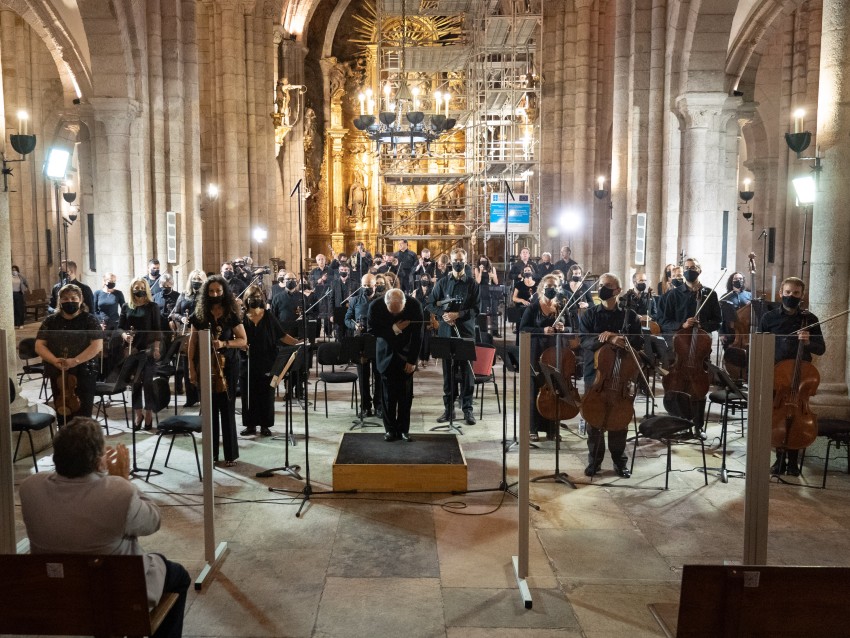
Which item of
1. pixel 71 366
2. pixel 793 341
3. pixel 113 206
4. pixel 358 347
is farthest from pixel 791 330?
pixel 113 206

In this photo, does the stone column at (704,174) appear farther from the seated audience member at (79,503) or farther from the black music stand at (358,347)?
the seated audience member at (79,503)

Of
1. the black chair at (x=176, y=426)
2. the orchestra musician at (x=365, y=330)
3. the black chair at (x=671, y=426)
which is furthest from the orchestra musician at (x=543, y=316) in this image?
the black chair at (x=176, y=426)

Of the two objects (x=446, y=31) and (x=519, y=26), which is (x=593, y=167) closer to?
(x=519, y=26)

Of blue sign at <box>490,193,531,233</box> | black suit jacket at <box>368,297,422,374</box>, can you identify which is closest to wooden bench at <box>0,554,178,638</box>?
black suit jacket at <box>368,297,422,374</box>

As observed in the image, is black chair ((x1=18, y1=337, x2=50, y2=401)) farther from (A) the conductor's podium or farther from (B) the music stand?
(B) the music stand

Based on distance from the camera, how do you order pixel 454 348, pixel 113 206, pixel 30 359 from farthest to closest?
pixel 113 206 → pixel 454 348 → pixel 30 359

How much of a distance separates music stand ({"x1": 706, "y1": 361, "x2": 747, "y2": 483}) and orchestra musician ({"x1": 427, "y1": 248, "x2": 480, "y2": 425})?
3091mm

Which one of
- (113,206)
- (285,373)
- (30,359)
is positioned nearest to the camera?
(30,359)

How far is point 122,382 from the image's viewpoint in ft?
17.3

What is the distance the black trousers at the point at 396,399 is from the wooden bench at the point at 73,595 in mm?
4261

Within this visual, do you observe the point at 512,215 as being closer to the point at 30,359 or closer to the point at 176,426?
the point at 176,426

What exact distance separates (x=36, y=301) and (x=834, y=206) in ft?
58.4

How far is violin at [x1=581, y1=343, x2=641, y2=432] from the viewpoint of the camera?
5.64 meters

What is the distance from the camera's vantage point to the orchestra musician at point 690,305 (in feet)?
29.2
